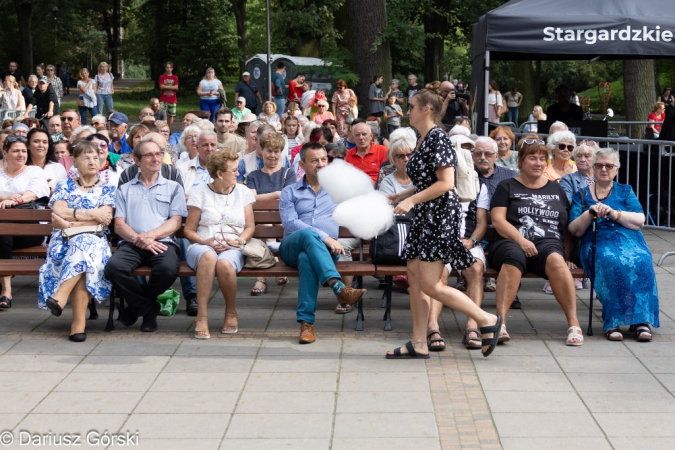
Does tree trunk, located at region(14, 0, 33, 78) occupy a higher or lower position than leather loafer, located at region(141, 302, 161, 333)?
higher

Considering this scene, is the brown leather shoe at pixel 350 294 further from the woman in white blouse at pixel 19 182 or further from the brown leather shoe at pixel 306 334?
the woman in white blouse at pixel 19 182

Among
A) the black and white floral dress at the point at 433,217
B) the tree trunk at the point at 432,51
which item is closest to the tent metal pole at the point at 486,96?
the black and white floral dress at the point at 433,217

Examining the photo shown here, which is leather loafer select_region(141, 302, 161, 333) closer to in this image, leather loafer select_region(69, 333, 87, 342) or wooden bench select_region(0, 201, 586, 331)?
wooden bench select_region(0, 201, 586, 331)

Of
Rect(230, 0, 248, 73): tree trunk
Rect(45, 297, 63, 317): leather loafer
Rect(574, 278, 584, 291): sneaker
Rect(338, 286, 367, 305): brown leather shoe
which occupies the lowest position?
Rect(574, 278, 584, 291): sneaker

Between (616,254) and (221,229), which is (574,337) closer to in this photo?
(616,254)

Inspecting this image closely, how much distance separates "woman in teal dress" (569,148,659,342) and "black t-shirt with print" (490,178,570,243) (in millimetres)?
161

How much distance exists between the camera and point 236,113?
17062 mm

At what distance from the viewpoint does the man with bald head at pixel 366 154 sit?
986 cm

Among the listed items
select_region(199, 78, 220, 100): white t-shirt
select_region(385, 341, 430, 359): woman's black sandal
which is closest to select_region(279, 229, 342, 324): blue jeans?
select_region(385, 341, 430, 359): woman's black sandal

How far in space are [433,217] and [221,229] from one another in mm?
2023

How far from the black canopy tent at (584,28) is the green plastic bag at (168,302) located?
5290 mm

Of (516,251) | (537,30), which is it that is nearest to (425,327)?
(516,251)

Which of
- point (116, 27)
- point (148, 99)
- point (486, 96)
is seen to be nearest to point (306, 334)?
point (486, 96)

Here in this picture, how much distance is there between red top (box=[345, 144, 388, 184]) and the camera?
9.87 m
